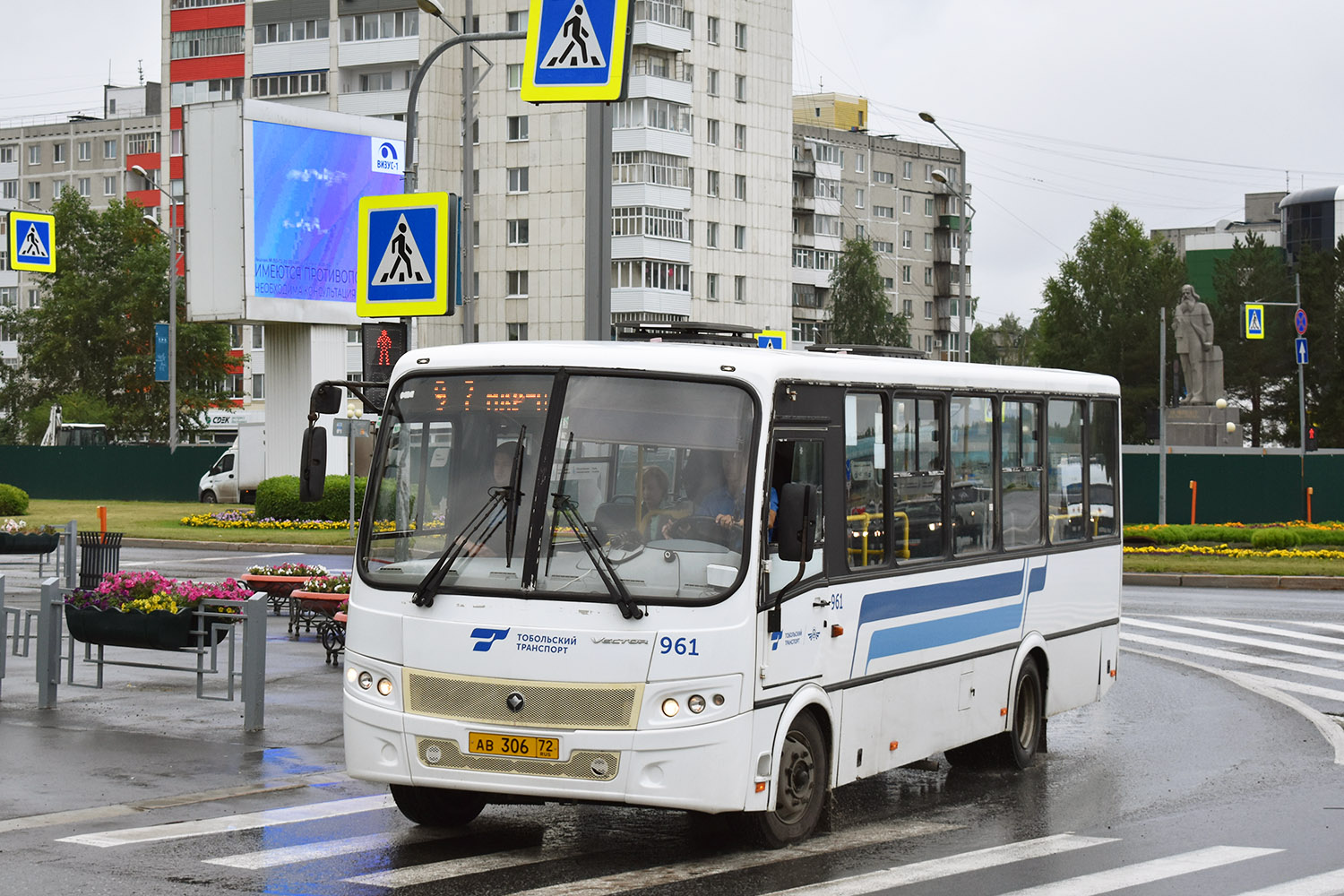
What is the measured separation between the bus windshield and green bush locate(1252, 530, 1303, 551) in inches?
1111

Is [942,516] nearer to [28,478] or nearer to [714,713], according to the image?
[714,713]

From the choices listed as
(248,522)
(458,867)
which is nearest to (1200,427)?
(248,522)

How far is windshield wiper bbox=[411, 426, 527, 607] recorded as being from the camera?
8.77 m

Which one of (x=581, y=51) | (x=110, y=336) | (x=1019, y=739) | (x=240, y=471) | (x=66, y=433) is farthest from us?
(x=110, y=336)

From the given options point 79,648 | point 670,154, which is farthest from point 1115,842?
point 670,154

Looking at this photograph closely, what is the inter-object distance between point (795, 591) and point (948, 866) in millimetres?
1518

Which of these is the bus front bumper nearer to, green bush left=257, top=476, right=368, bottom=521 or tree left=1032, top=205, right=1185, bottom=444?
green bush left=257, top=476, right=368, bottom=521

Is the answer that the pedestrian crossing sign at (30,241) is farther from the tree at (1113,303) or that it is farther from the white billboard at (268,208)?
the tree at (1113,303)

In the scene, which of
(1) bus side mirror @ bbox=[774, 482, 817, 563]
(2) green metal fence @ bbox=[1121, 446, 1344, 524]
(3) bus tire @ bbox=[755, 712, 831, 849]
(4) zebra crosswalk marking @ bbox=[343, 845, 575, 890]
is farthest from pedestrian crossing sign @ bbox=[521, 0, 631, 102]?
(2) green metal fence @ bbox=[1121, 446, 1344, 524]

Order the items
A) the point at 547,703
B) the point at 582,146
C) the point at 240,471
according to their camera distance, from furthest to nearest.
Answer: the point at 582,146
the point at 240,471
the point at 547,703

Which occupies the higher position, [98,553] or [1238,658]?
[98,553]

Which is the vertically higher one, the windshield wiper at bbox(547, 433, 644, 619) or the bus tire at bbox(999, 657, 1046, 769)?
the windshield wiper at bbox(547, 433, 644, 619)

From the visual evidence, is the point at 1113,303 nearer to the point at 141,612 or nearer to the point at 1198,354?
the point at 1198,354

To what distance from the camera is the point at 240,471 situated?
2165 inches
